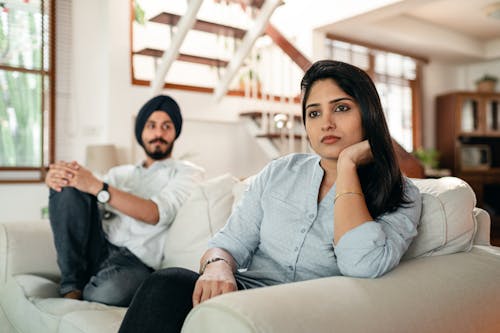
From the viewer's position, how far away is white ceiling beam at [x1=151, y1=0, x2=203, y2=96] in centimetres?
380

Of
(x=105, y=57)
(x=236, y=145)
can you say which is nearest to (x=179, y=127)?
(x=105, y=57)

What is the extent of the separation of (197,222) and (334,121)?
0.83 m

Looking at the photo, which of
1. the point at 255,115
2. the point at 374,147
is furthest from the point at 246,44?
the point at 374,147

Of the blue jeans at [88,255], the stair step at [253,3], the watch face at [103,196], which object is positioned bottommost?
the blue jeans at [88,255]

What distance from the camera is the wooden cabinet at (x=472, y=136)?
21.6 feet

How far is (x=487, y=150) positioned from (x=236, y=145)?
3778 mm

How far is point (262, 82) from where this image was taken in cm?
519

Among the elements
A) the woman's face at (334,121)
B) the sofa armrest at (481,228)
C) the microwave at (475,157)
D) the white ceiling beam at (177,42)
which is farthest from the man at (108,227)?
the microwave at (475,157)

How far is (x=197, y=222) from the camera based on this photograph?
1896 mm

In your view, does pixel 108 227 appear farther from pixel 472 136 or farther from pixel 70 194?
pixel 472 136

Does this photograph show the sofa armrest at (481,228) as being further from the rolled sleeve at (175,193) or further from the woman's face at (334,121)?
the rolled sleeve at (175,193)

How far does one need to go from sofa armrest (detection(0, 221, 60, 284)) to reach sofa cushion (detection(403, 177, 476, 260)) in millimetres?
1485

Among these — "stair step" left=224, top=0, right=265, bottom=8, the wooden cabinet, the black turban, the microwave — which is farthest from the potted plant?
the black turban

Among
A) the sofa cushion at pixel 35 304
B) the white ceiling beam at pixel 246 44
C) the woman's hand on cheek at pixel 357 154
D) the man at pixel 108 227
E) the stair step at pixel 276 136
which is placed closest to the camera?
the woman's hand on cheek at pixel 357 154
